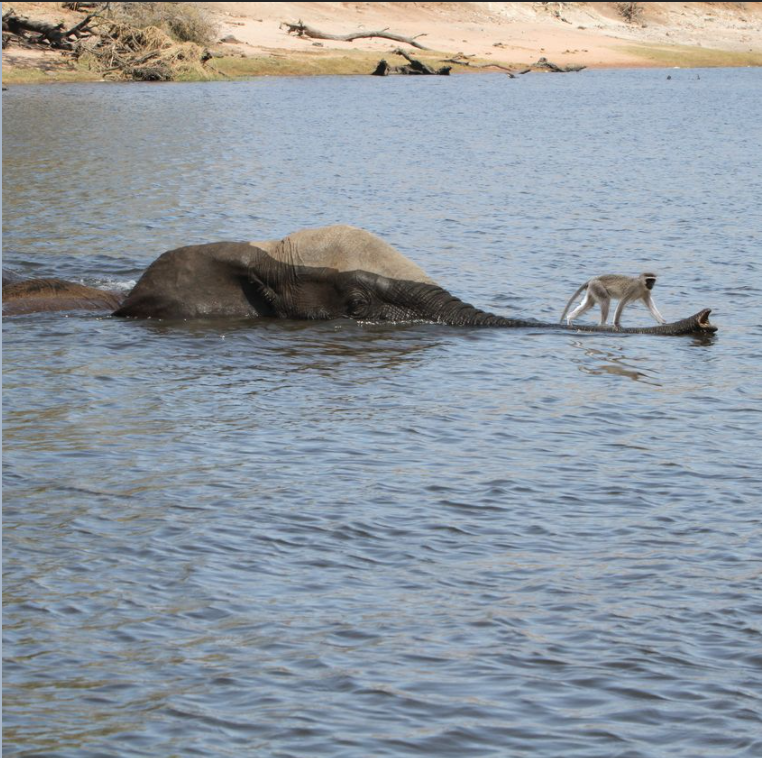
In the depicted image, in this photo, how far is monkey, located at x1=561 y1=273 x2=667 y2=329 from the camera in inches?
553

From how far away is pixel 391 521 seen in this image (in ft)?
27.9

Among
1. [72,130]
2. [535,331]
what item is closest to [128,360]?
[535,331]

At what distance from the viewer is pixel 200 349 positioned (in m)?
13.1

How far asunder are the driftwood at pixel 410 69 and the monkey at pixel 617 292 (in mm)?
47251

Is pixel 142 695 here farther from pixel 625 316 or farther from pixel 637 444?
pixel 625 316

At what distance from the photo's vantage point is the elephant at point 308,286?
45.6 ft

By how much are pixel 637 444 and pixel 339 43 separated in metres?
55.2

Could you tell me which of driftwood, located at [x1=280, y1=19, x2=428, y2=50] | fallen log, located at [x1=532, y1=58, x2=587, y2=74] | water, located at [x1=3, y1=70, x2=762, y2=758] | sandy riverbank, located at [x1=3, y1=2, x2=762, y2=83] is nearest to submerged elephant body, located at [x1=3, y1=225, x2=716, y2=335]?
water, located at [x1=3, y1=70, x2=762, y2=758]

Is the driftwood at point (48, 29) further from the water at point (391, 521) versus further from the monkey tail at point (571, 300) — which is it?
the monkey tail at point (571, 300)

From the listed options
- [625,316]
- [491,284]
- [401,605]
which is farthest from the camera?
[491,284]

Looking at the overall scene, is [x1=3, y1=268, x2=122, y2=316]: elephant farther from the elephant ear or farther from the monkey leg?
the monkey leg

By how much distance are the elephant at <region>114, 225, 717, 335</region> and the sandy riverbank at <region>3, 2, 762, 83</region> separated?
33948 mm

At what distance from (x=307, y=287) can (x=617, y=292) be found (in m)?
3.34

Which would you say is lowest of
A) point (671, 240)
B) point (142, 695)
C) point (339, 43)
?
point (142, 695)
